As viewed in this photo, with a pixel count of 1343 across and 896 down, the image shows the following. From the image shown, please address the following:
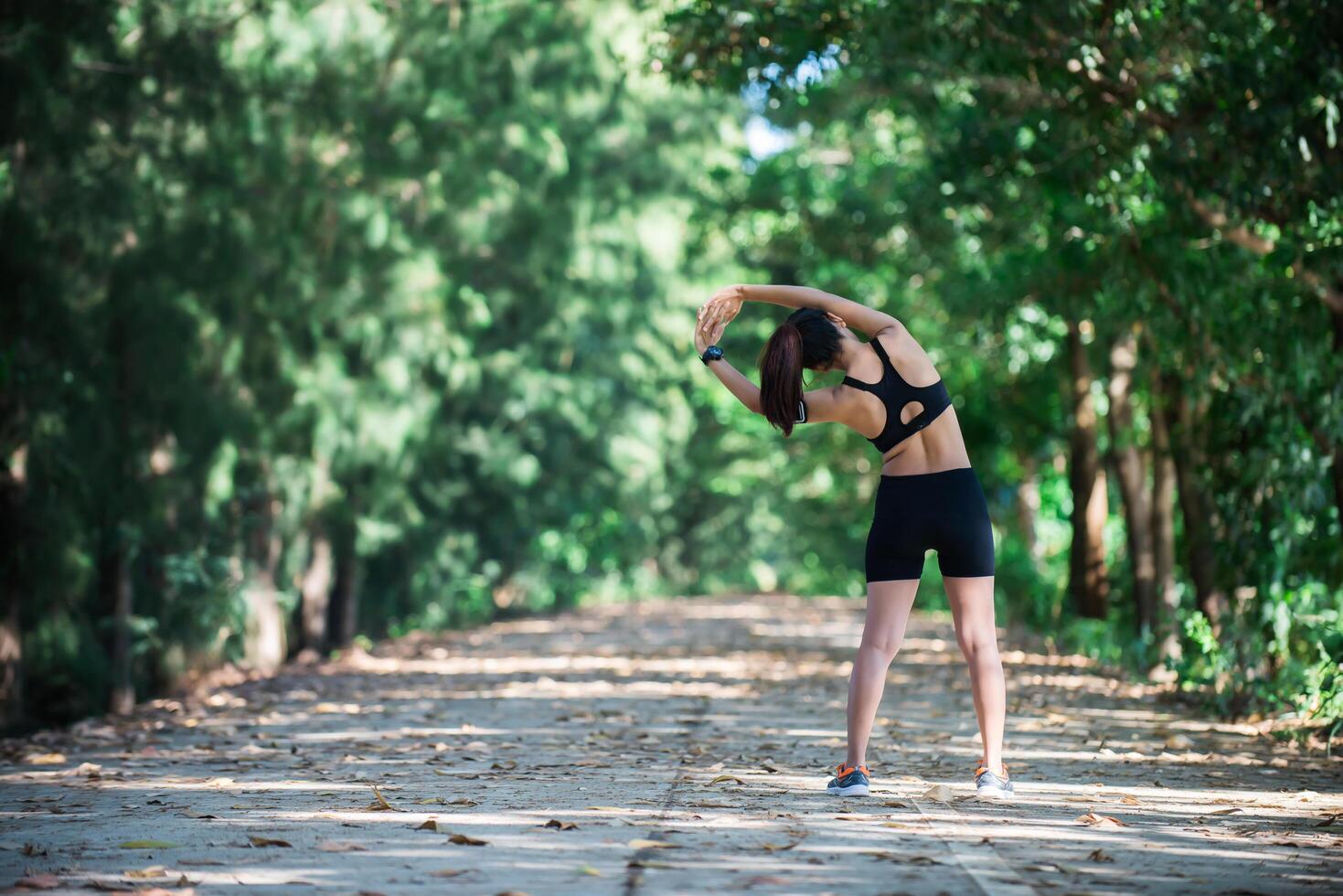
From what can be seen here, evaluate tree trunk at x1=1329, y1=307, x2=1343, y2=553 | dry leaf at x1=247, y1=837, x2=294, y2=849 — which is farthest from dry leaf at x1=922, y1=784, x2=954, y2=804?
tree trunk at x1=1329, y1=307, x2=1343, y2=553

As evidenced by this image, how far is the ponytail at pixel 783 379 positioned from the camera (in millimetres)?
6598

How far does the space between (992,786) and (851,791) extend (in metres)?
0.63

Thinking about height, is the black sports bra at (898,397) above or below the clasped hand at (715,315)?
below

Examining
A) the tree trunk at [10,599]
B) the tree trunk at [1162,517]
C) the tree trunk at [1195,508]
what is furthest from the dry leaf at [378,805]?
the tree trunk at [1162,517]

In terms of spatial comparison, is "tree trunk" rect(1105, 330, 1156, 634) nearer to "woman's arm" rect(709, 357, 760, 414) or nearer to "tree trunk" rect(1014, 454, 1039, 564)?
"tree trunk" rect(1014, 454, 1039, 564)

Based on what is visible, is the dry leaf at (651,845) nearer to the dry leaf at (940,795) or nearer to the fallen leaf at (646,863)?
the fallen leaf at (646,863)

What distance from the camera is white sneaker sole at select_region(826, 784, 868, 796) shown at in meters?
6.71

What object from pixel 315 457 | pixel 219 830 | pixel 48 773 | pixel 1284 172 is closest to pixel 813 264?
pixel 315 457

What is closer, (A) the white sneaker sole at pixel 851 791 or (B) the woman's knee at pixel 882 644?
(A) the white sneaker sole at pixel 851 791

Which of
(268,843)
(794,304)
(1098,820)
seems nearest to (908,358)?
(794,304)

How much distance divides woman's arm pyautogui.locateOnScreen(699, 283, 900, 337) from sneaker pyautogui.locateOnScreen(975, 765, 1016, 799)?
199cm

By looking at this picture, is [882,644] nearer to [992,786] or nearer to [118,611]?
[992,786]

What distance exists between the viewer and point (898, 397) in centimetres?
667

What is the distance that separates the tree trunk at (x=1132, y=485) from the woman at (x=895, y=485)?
969 centimetres
